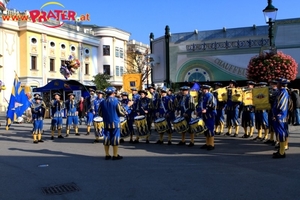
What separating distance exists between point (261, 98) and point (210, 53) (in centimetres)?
1147

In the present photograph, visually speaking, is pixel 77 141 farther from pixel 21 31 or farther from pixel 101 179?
pixel 21 31

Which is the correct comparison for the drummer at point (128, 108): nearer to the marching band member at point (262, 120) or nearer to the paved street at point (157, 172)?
the paved street at point (157, 172)

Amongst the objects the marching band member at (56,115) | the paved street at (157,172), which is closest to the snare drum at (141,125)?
the paved street at (157,172)

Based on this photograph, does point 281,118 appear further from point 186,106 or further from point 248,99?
point 248,99

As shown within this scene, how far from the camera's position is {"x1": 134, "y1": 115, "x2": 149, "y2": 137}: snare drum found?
11.6 m

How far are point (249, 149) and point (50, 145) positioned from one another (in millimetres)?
7144

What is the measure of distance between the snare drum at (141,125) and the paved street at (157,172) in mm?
669

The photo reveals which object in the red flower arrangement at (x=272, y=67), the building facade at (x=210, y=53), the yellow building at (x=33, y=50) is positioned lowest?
the red flower arrangement at (x=272, y=67)

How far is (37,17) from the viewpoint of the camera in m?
42.4

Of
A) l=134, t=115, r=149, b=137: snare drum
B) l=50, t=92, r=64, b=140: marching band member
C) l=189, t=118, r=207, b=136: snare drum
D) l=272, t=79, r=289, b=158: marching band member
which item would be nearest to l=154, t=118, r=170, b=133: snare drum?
l=134, t=115, r=149, b=137: snare drum

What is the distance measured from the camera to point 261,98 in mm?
10828

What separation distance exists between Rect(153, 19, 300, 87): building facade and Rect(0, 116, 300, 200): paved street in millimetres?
10962

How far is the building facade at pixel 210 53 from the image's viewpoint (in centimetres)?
2092

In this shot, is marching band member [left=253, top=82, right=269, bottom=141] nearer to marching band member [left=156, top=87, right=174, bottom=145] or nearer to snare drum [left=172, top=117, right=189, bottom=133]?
snare drum [left=172, top=117, right=189, bottom=133]
